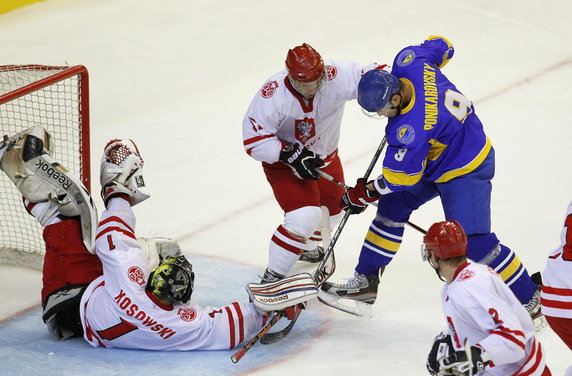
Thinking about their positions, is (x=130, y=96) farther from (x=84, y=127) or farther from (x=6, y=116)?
(x=84, y=127)

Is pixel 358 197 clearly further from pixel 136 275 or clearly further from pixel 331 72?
pixel 136 275

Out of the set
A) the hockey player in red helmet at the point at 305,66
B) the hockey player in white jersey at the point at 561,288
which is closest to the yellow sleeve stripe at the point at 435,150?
the hockey player in red helmet at the point at 305,66

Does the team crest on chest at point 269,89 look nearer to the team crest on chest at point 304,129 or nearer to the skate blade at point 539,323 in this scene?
the team crest on chest at point 304,129

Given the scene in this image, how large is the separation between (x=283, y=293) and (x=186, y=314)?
1.29ft

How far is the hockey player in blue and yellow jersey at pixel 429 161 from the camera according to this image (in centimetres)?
392

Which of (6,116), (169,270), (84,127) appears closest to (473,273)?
(169,270)

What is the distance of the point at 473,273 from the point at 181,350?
1514mm

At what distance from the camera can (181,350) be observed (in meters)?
4.09

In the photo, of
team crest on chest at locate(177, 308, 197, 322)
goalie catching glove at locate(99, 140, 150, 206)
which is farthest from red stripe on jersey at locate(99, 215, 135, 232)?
team crest on chest at locate(177, 308, 197, 322)

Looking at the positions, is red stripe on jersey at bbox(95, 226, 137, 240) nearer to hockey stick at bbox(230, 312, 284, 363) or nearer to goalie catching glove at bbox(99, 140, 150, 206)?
goalie catching glove at bbox(99, 140, 150, 206)

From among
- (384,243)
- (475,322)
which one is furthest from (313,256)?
(475,322)

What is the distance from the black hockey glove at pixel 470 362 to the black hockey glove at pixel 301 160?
4.87 ft

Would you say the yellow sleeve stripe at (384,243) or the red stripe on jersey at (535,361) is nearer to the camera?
the red stripe on jersey at (535,361)

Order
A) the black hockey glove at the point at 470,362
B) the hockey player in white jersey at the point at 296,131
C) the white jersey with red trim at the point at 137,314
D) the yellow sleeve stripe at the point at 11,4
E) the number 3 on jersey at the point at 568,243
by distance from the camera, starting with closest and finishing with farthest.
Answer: the black hockey glove at the point at 470,362 < the number 3 on jersey at the point at 568,243 < the white jersey with red trim at the point at 137,314 < the hockey player in white jersey at the point at 296,131 < the yellow sleeve stripe at the point at 11,4
